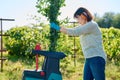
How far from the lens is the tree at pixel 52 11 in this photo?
5809mm

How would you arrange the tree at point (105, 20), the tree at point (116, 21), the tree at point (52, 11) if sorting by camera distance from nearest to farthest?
the tree at point (52, 11), the tree at point (116, 21), the tree at point (105, 20)

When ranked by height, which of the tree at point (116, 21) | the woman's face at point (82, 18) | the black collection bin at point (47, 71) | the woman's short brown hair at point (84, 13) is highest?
the tree at point (116, 21)

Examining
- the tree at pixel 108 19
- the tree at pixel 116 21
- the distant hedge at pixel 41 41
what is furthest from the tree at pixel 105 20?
the distant hedge at pixel 41 41

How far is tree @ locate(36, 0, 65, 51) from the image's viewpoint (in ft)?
19.1

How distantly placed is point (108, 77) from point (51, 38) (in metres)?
2.78

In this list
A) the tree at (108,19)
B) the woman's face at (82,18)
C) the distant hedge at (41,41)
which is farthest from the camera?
the tree at (108,19)

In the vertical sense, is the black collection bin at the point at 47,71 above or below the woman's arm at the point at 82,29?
below

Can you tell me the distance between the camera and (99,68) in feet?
15.2

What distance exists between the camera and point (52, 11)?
5828 millimetres

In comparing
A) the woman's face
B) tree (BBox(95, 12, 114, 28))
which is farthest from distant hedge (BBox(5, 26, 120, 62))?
tree (BBox(95, 12, 114, 28))

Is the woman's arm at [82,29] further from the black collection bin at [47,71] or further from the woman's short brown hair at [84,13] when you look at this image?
the black collection bin at [47,71]

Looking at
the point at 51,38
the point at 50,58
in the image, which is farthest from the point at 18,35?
the point at 50,58

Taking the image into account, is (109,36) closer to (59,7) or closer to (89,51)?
(59,7)

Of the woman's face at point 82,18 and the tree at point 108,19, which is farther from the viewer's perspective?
the tree at point 108,19
